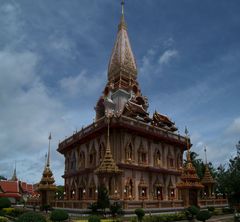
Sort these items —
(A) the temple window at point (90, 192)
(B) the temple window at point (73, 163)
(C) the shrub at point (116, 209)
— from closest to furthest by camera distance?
(C) the shrub at point (116, 209) → (A) the temple window at point (90, 192) → (B) the temple window at point (73, 163)

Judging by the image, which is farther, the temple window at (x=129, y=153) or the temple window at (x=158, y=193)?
the temple window at (x=158, y=193)

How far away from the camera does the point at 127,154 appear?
→ 34219 mm

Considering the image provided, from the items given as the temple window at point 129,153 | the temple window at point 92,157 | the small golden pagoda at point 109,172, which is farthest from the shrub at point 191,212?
the temple window at point 92,157

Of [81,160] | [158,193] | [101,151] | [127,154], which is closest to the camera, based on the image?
[127,154]

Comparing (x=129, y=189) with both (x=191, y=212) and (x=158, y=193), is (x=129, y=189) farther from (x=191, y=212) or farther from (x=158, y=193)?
(x=191, y=212)

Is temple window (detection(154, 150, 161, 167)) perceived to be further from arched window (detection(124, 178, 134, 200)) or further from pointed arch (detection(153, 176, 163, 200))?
arched window (detection(124, 178, 134, 200))

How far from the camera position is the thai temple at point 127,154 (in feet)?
103

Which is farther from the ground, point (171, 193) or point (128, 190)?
point (128, 190)

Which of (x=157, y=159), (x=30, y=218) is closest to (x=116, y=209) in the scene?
(x=30, y=218)

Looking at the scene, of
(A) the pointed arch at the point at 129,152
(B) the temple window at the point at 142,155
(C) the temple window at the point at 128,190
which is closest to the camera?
(C) the temple window at the point at 128,190

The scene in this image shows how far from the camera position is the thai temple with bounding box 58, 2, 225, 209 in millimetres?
31406

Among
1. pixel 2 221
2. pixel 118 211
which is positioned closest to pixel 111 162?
pixel 118 211

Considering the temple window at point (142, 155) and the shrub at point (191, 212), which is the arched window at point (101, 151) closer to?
the temple window at point (142, 155)

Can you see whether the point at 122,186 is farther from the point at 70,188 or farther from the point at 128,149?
the point at 70,188
